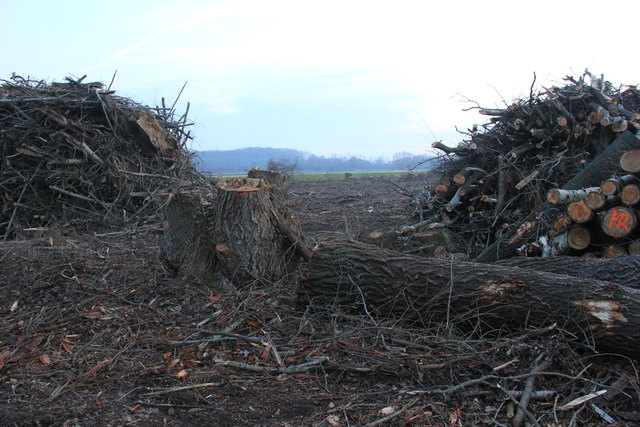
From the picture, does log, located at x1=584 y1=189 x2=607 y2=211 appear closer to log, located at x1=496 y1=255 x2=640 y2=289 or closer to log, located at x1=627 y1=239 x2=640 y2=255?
log, located at x1=627 y1=239 x2=640 y2=255

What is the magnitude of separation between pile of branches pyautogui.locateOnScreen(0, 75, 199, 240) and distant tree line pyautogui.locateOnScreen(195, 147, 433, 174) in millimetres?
1916

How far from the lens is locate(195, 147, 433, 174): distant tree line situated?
11.5 meters

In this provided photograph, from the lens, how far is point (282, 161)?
1121 inches

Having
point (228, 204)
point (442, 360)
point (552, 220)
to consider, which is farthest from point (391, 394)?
point (552, 220)

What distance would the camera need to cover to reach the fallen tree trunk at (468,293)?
10.3 feet

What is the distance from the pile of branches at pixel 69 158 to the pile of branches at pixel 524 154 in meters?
5.25

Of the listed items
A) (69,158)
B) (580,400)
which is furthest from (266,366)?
(69,158)

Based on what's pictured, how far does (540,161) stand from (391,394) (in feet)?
18.5

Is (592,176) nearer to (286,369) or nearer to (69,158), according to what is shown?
(286,369)

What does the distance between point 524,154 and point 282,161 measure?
71.8 feet

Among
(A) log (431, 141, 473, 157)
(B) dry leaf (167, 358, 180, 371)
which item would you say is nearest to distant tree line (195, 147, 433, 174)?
(A) log (431, 141, 473, 157)

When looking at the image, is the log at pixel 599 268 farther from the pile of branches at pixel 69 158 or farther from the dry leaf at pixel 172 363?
the pile of branches at pixel 69 158

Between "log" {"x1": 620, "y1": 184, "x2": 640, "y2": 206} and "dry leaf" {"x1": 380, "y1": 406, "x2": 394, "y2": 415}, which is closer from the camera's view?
"dry leaf" {"x1": 380, "y1": 406, "x2": 394, "y2": 415}

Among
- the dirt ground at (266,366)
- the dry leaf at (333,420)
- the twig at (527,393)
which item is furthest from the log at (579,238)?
the dry leaf at (333,420)
